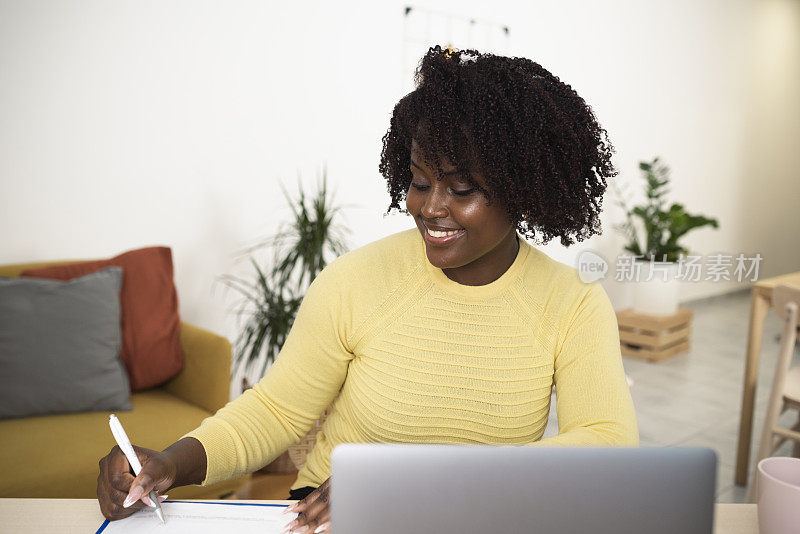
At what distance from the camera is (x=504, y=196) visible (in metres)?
1.08

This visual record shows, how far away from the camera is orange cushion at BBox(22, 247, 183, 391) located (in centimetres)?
222

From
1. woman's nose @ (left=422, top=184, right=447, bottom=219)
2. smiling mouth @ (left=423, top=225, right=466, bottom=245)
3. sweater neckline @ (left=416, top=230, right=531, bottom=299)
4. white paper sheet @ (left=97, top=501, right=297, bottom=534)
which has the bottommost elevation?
white paper sheet @ (left=97, top=501, right=297, bottom=534)

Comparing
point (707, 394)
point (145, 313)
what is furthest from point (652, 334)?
point (145, 313)

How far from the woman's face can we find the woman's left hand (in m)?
0.41

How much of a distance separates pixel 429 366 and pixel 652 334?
3568 millimetres

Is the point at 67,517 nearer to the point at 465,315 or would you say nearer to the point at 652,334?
the point at 465,315

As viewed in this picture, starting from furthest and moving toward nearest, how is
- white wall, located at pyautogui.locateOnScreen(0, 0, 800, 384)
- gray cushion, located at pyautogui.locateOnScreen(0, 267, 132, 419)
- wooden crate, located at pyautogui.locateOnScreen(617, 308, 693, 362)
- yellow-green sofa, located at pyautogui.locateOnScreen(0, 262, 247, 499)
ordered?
1. wooden crate, located at pyautogui.locateOnScreen(617, 308, 693, 362)
2. white wall, located at pyautogui.locateOnScreen(0, 0, 800, 384)
3. gray cushion, located at pyautogui.locateOnScreen(0, 267, 132, 419)
4. yellow-green sofa, located at pyautogui.locateOnScreen(0, 262, 247, 499)

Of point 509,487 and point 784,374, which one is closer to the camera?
point 509,487

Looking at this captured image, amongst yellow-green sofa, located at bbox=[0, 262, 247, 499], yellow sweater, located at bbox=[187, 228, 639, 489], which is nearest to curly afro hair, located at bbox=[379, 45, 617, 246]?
yellow sweater, located at bbox=[187, 228, 639, 489]

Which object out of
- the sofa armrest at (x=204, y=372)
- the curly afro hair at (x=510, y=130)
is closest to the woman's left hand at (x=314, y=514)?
the curly afro hair at (x=510, y=130)

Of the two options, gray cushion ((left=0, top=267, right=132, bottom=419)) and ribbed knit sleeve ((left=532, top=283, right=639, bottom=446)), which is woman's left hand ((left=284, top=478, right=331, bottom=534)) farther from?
gray cushion ((left=0, top=267, right=132, bottom=419))

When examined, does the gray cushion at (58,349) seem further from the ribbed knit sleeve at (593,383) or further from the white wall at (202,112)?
the ribbed knit sleeve at (593,383)

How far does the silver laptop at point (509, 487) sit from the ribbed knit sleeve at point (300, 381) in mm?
555

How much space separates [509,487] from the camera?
585mm
